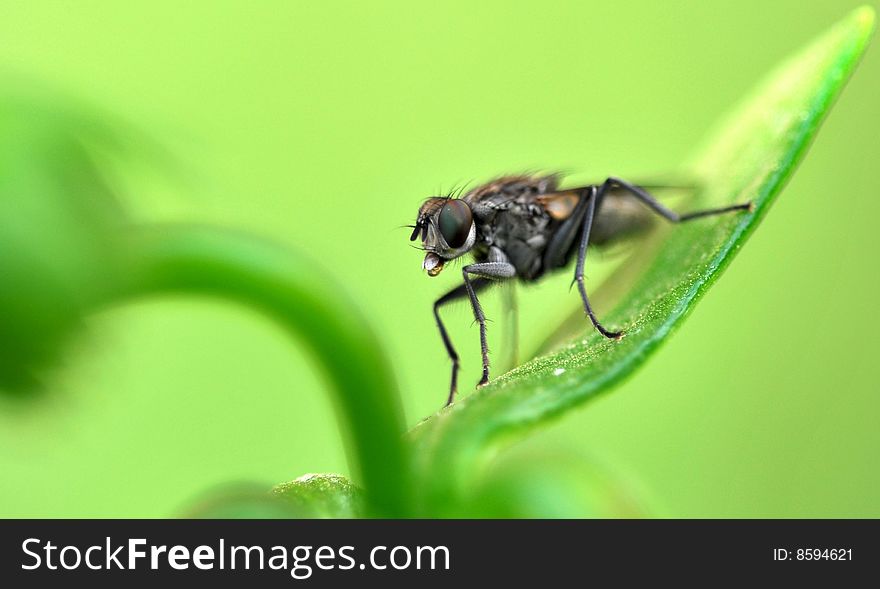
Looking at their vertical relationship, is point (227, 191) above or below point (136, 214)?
above

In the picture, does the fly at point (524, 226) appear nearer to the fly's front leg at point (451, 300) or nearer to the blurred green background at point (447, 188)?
the fly's front leg at point (451, 300)

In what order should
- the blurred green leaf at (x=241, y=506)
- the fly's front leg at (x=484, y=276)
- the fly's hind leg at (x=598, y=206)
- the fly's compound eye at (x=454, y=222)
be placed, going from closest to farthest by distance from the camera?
the blurred green leaf at (x=241, y=506)
the fly's hind leg at (x=598, y=206)
the fly's front leg at (x=484, y=276)
the fly's compound eye at (x=454, y=222)

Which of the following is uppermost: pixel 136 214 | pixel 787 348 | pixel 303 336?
pixel 787 348

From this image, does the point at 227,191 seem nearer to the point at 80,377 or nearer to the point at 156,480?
the point at 156,480

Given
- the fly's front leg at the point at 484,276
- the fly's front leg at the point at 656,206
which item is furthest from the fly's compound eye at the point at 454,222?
the fly's front leg at the point at 656,206

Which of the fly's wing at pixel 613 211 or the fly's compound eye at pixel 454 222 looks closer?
the fly's compound eye at pixel 454 222
